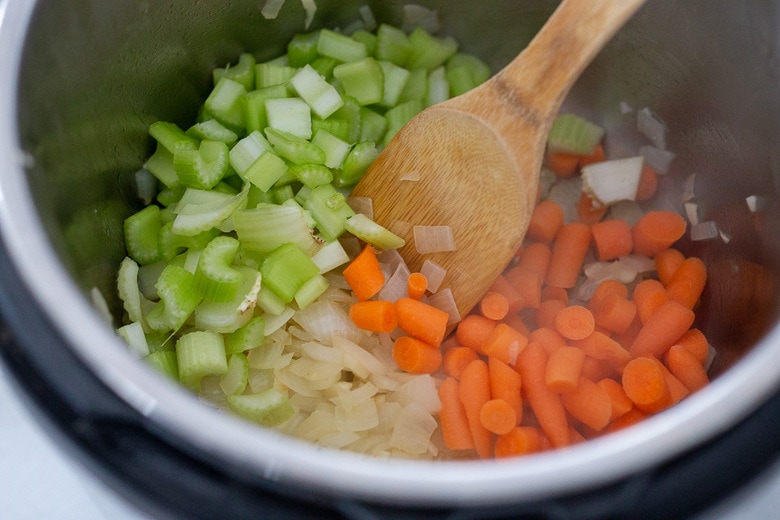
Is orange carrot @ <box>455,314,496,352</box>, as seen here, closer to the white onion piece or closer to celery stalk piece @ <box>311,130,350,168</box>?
the white onion piece

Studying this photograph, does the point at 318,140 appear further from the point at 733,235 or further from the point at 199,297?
the point at 733,235

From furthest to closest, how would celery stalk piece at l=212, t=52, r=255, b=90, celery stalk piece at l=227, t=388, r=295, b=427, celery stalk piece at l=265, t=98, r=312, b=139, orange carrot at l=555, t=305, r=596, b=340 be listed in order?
celery stalk piece at l=212, t=52, r=255, b=90, celery stalk piece at l=265, t=98, r=312, b=139, orange carrot at l=555, t=305, r=596, b=340, celery stalk piece at l=227, t=388, r=295, b=427

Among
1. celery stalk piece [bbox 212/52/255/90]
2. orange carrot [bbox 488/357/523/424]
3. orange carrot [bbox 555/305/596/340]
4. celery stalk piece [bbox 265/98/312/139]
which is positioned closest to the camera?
orange carrot [bbox 488/357/523/424]

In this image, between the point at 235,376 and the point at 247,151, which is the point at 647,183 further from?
the point at 235,376

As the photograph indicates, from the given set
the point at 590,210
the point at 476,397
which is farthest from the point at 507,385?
the point at 590,210

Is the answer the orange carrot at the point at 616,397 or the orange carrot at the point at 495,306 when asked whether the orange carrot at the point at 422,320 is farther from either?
the orange carrot at the point at 616,397

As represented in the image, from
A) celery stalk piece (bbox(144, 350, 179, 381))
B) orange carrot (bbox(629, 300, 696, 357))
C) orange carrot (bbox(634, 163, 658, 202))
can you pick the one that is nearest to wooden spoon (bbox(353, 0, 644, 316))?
orange carrot (bbox(629, 300, 696, 357))

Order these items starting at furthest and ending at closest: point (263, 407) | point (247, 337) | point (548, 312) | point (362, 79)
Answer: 1. point (362, 79)
2. point (548, 312)
3. point (247, 337)
4. point (263, 407)
